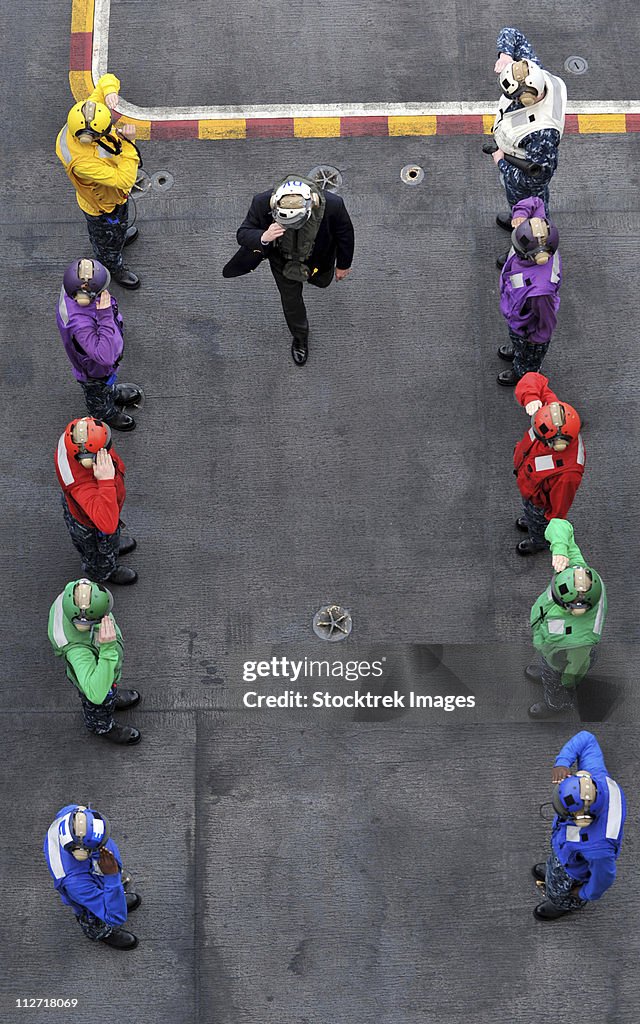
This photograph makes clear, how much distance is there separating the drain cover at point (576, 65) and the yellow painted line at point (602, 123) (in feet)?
2.11

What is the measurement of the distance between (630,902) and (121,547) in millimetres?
5675

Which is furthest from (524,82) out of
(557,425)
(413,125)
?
(557,425)

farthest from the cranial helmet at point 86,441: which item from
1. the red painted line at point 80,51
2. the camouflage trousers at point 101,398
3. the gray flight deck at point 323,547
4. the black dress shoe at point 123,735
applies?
the red painted line at point 80,51

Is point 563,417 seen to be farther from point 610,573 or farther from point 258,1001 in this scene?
point 258,1001

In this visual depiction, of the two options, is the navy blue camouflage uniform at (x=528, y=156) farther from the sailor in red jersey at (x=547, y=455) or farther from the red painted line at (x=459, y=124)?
the sailor in red jersey at (x=547, y=455)

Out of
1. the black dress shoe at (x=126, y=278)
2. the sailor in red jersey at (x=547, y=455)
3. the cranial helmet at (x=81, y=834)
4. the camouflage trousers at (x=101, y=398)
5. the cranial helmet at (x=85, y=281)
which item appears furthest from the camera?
the black dress shoe at (x=126, y=278)

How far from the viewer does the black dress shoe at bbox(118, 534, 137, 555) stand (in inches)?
513

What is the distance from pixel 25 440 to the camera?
1362 centimetres

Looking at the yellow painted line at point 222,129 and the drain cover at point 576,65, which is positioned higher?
the drain cover at point 576,65

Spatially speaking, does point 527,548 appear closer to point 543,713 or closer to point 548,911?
point 543,713

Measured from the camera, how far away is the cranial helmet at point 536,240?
1216 cm

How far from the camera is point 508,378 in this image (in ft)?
45.1

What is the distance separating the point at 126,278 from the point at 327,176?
8.12ft

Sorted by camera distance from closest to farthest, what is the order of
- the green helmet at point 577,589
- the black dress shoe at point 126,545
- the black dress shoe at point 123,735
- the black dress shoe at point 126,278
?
the green helmet at point 577,589
the black dress shoe at point 123,735
the black dress shoe at point 126,545
the black dress shoe at point 126,278
